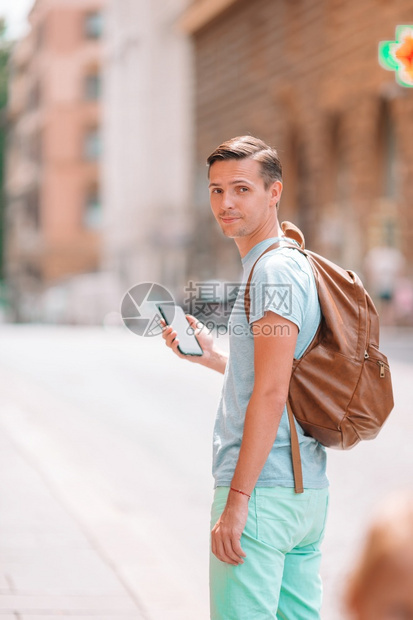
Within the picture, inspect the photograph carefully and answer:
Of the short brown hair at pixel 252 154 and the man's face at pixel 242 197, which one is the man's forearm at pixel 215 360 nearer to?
the man's face at pixel 242 197

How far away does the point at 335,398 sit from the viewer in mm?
2994

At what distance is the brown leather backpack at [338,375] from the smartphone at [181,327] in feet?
1.37

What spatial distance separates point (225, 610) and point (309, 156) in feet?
101

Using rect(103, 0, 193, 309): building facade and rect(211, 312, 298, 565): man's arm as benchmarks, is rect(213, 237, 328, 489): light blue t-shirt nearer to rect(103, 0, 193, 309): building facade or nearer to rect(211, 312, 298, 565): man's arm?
rect(211, 312, 298, 565): man's arm

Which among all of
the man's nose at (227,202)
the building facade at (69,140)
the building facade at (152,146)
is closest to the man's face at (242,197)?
the man's nose at (227,202)

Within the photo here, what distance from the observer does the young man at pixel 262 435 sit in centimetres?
291

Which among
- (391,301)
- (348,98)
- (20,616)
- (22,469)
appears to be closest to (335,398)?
(20,616)

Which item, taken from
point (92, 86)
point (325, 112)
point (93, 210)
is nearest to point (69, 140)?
point (92, 86)

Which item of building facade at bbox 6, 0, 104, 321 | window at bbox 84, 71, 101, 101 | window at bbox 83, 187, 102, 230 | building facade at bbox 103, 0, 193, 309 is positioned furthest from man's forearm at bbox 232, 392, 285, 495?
window at bbox 84, 71, 101, 101

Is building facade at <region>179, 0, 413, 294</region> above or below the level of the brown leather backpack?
above

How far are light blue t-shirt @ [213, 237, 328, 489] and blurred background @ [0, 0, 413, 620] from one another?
1.08 metres

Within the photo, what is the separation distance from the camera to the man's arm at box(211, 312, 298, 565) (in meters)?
2.89

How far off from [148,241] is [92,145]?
1758cm

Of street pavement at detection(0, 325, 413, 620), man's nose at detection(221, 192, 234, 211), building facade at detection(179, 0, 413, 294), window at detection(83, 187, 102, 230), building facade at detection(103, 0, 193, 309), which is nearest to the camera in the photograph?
man's nose at detection(221, 192, 234, 211)
